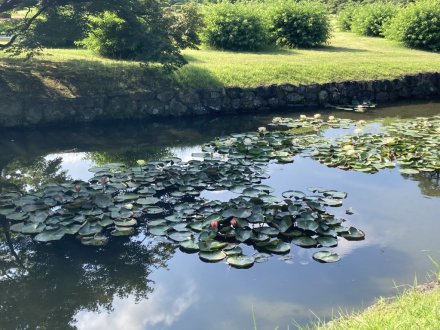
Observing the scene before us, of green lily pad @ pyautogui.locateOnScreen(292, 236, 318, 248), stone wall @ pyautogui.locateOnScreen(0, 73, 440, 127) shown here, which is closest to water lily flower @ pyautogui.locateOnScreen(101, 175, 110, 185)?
green lily pad @ pyautogui.locateOnScreen(292, 236, 318, 248)

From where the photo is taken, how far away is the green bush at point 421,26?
1762 cm

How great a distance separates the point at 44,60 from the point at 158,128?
3.48 m

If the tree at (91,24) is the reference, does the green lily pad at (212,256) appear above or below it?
below

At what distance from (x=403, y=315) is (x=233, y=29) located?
13363mm

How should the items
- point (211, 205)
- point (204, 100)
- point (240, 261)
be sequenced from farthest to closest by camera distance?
point (204, 100), point (211, 205), point (240, 261)

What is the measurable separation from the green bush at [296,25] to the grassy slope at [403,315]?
1382 cm

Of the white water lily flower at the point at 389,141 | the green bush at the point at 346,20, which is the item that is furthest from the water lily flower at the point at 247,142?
the green bush at the point at 346,20

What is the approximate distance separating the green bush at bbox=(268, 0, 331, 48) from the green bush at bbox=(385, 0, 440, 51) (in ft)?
10.3

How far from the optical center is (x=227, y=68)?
12.6 meters

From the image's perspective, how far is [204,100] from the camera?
457 inches

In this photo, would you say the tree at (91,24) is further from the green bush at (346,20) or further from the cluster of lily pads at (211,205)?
the green bush at (346,20)

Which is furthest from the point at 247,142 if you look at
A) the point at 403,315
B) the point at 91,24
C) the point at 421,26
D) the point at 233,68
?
the point at 421,26

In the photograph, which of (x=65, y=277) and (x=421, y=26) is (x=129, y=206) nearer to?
(x=65, y=277)

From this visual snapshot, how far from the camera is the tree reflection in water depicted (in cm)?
442
